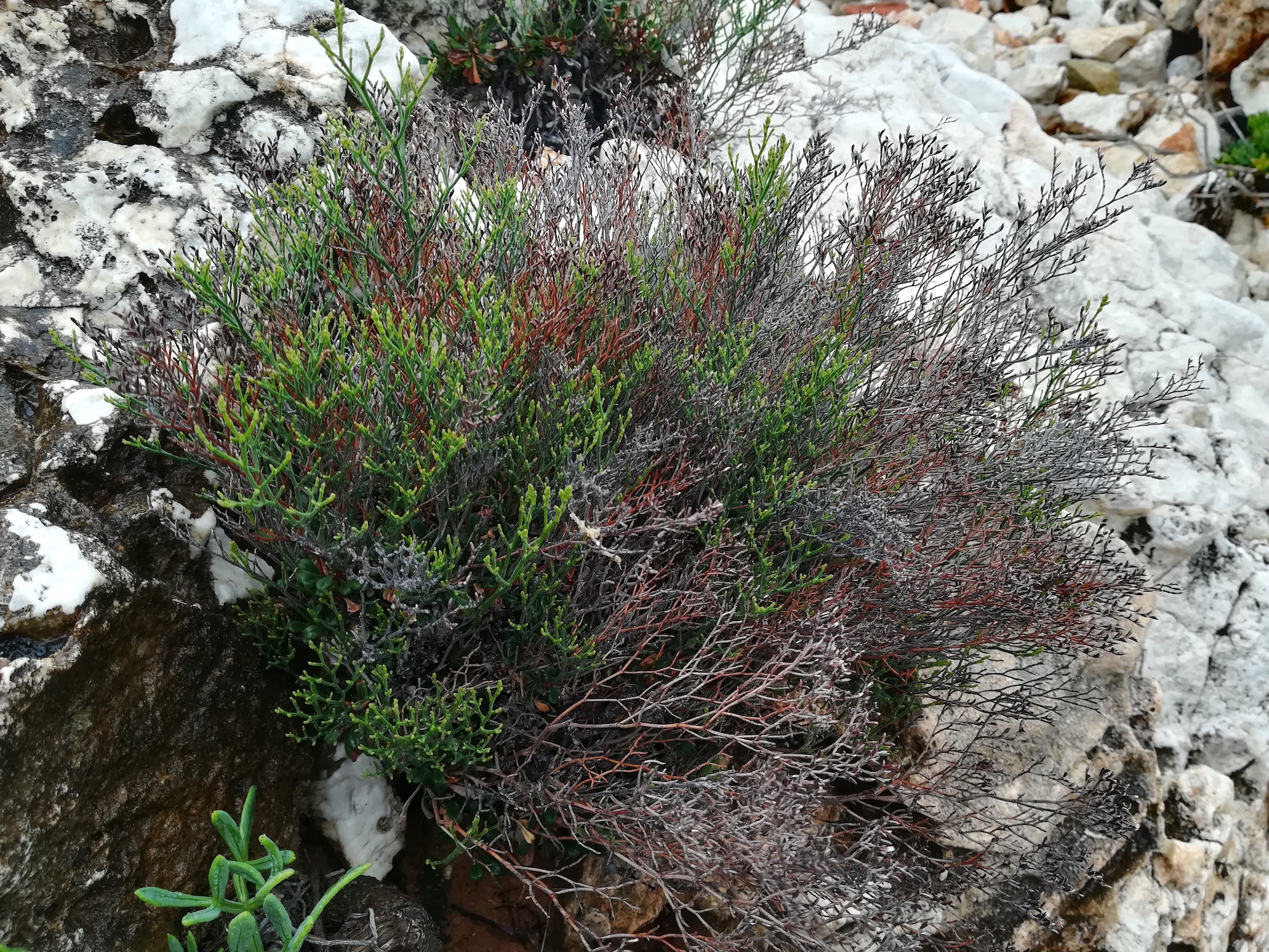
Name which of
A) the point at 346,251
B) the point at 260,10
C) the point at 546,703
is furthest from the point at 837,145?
the point at 546,703

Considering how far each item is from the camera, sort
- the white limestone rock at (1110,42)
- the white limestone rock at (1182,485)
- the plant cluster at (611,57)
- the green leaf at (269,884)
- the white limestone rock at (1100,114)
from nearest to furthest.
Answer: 1. the green leaf at (269,884)
2. the white limestone rock at (1182,485)
3. the plant cluster at (611,57)
4. the white limestone rock at (1100,114)
5. the white limestone rock at (1110,42)

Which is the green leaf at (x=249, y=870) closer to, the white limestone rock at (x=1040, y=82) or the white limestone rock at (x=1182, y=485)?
the white limestone rock at (x=1182, y=485)

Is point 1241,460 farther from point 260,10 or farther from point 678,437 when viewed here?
point 260,10

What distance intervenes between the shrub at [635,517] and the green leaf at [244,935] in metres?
0.51

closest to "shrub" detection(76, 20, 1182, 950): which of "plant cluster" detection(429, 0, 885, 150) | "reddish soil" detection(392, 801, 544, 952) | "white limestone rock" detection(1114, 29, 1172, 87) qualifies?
"reddish soil" detection(392, 801, 544, 952)

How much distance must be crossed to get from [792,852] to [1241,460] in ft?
12.8

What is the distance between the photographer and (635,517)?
267 cm

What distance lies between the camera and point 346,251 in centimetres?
274

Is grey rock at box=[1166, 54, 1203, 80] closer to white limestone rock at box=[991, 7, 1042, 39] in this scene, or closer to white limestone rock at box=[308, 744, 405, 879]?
white limestone rock at box=[991, 7, 1042, 39]

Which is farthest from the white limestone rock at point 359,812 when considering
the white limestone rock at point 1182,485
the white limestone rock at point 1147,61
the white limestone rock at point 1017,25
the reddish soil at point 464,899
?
the white limestone rock at point 1017,25

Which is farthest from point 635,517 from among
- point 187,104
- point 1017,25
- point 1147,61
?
point 1017,25

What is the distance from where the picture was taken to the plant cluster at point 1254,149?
21.7 ft

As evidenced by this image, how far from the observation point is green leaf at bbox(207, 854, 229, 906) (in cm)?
197

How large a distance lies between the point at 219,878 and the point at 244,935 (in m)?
0.15
